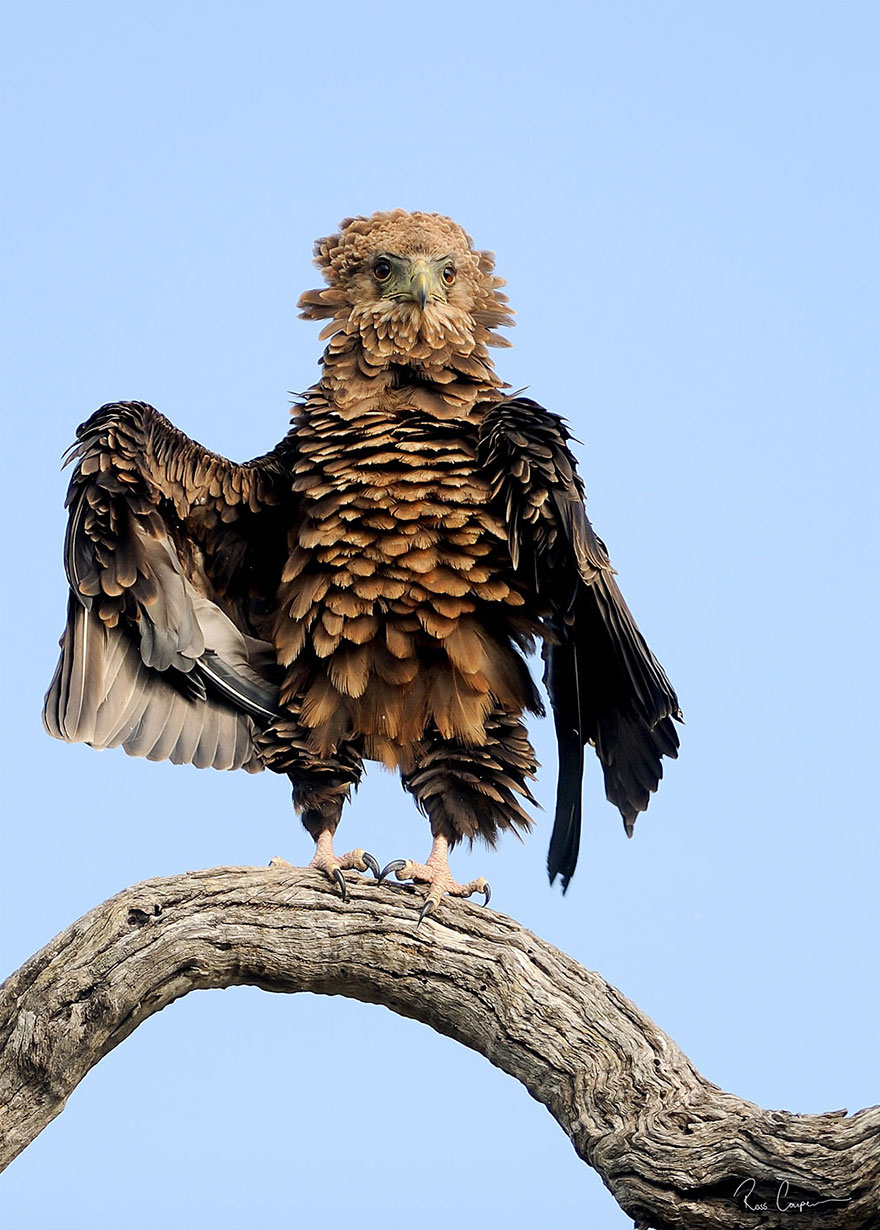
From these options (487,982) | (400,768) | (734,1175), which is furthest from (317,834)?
(734,1175)

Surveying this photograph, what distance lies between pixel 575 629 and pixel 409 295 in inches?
62.1

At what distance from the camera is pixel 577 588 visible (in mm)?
6434

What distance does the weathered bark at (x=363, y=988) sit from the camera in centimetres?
565

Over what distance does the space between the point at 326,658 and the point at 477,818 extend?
91 centimetres

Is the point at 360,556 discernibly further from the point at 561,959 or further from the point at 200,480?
the point at 561,959

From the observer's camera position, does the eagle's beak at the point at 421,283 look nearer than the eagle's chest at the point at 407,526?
No

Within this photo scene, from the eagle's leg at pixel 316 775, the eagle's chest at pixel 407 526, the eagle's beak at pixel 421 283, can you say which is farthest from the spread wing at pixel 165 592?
the eagle's beak at pixel 421 283

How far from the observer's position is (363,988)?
609 cm

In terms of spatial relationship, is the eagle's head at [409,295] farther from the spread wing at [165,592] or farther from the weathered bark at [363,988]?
the weathered bark at [363,988]
